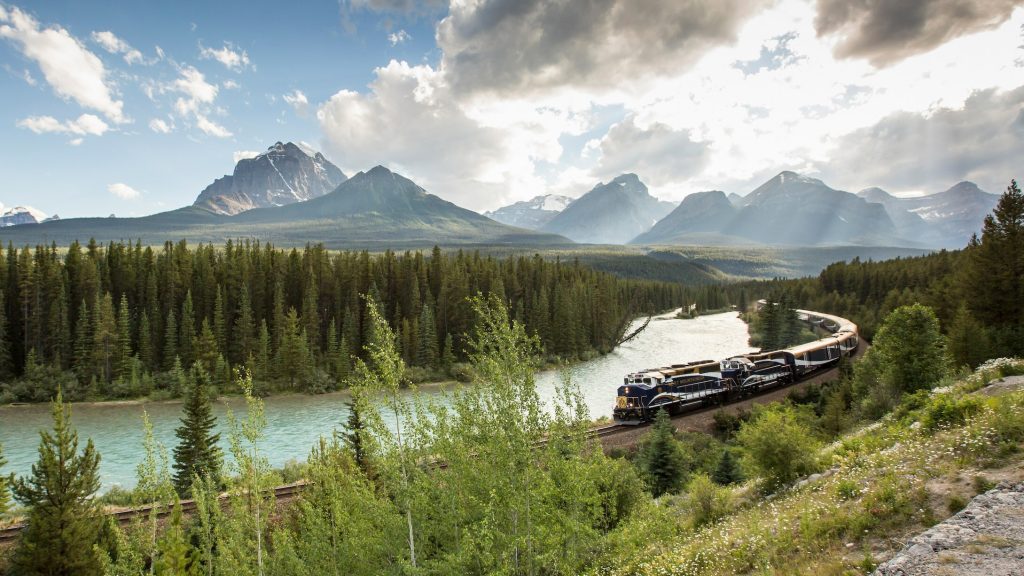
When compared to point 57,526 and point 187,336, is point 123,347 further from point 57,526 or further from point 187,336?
point 57,526

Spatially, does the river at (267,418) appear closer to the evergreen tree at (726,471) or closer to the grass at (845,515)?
the evergreen tree at (726,471)

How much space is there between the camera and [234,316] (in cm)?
7656

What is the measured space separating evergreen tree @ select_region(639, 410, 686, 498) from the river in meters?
9.74

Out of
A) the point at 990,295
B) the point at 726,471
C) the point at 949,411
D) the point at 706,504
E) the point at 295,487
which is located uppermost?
the point at 990,295

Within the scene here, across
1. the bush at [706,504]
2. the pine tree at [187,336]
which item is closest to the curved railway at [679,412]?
the bush at [706,504]

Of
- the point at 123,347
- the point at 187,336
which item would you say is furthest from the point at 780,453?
the point at 123,347

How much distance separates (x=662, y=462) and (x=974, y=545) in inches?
810

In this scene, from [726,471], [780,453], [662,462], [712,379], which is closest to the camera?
[780,453]

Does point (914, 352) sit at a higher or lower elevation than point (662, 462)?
higher

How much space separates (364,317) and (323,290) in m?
9.07

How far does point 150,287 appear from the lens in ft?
244

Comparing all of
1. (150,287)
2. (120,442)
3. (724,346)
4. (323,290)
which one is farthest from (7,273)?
(724,346)

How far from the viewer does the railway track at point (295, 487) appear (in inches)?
936

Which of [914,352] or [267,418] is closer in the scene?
[914,352]
